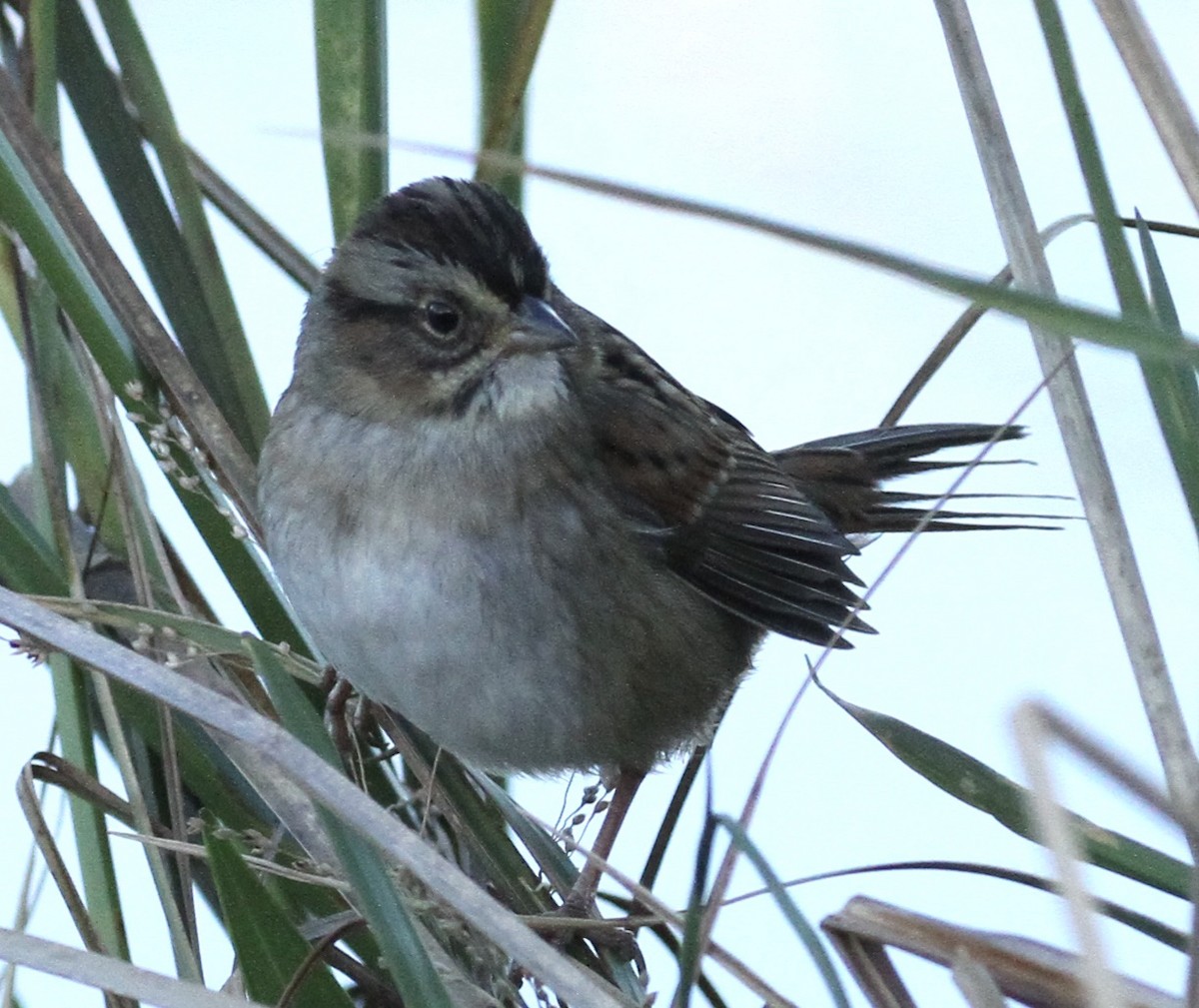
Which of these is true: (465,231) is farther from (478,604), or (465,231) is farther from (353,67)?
(478,604)

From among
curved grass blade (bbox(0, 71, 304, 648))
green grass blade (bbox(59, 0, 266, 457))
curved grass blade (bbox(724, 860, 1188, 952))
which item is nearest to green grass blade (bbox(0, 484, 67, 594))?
curved grass blade (bbox(0, 71, 304, 648))

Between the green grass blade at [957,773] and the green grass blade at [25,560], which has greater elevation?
the green grass blade at [957,773]

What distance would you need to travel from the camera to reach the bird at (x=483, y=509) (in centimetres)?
162

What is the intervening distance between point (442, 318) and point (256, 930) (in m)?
0.70

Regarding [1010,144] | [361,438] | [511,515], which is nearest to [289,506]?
[361,438]

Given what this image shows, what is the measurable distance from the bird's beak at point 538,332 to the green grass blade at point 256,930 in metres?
0.66

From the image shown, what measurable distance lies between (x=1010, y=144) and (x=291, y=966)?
76cm

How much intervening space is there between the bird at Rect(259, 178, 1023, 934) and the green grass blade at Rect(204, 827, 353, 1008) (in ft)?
1.35

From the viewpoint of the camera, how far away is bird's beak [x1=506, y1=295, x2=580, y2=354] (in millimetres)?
1626

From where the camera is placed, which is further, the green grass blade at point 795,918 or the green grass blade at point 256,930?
the green grass blade at point 256,930

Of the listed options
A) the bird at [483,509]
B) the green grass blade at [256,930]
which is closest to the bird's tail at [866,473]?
the bird at [483,509]

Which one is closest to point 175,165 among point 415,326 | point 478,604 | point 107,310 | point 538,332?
point 107,310

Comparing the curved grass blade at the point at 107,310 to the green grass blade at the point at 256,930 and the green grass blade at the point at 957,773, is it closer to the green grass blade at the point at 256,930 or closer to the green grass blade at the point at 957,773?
the green grass blade at the point at 256,930

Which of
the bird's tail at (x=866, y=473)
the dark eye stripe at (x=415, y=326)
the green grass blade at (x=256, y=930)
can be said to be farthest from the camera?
the bird's tail at (x=866, y=473)
